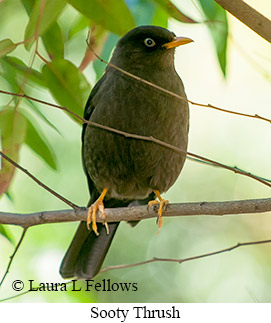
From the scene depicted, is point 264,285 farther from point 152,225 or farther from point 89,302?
point 89,302

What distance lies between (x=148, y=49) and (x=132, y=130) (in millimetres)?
716

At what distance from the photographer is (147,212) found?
3.02 meters

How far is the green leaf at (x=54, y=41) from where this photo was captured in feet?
9.59

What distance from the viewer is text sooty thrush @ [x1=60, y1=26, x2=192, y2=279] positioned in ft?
11.8

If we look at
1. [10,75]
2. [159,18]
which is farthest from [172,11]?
[10,75]

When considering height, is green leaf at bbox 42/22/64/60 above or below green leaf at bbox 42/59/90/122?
above

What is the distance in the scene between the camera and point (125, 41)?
4020 mm

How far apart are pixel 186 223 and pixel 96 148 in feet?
10.8

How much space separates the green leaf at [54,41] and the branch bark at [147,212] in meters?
0.92

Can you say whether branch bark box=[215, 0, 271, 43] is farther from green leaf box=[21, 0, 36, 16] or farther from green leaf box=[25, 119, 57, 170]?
green leaf box=[25, 119, 57, 170]

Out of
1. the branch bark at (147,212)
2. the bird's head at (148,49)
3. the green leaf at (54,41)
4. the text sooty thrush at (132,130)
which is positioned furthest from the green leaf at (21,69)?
the bird's head at (148,49)

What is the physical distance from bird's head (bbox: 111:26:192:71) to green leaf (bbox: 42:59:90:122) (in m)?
0.84

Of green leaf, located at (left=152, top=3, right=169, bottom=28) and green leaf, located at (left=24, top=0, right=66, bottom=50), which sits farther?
green leaf, located at (left=152, top=3, right=169, bottom=28)

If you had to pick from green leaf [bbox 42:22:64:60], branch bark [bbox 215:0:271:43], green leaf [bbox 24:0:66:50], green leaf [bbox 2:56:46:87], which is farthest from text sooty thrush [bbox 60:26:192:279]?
branch bark [bbox 215:0:271:43]
